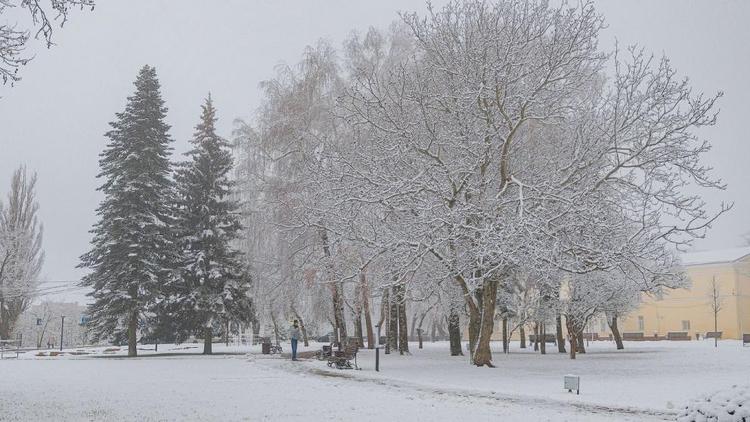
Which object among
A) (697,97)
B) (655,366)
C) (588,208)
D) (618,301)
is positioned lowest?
(655,366)

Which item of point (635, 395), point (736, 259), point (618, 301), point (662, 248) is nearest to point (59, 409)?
point (635, 395)

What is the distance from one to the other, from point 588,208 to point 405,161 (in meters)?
6.07

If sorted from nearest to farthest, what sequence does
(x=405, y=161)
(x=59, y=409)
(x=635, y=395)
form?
(x=59, y=409) < (x=635, y=395) < (x=405, y=161)

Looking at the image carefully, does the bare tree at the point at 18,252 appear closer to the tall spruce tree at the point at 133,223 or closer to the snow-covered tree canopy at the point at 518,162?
the tall spruce tree at the point at 133,223

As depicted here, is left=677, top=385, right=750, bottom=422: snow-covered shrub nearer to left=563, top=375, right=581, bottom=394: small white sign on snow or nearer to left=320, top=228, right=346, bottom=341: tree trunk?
left=563, top=375, right=581, bottom=394: small white sign on snow

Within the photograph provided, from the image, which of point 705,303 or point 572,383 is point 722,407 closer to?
point 572,383

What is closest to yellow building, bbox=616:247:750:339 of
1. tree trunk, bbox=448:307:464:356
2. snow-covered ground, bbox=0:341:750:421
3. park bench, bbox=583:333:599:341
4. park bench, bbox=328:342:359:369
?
park bench, bbox=583:333:599:341

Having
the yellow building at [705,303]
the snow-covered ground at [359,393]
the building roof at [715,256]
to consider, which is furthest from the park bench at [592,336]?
the snow-covered ground at [359,393]

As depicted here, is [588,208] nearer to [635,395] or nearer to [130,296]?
[635,395]

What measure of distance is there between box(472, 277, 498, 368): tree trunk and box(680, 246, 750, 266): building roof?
58.3m

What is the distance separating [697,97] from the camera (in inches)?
806

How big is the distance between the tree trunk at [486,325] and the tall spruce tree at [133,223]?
60.0 feet

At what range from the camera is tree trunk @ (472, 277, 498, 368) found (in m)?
22.7

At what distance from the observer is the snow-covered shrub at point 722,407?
7637 millimetres
